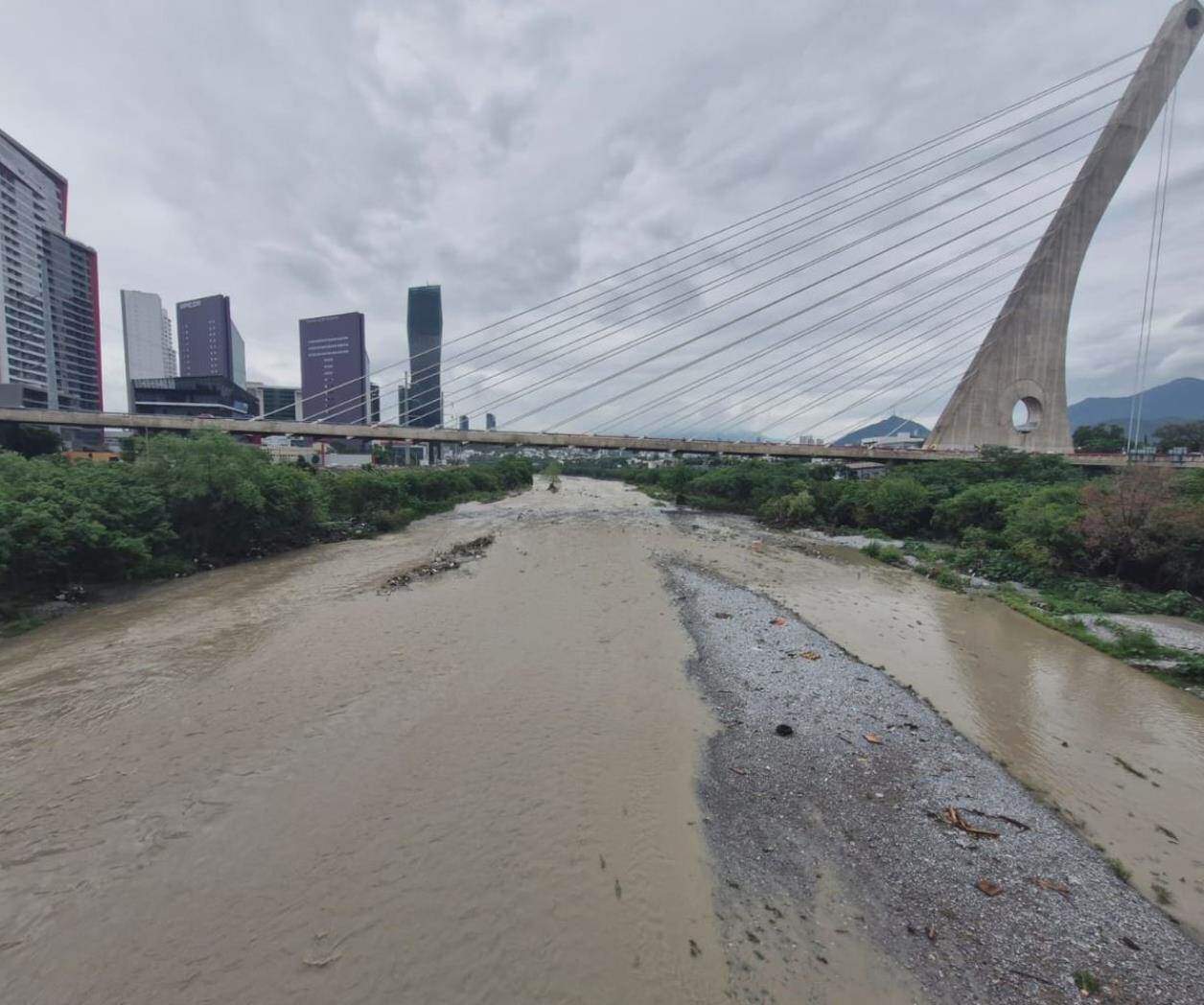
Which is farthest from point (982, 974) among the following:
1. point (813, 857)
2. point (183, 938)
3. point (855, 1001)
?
point (183, 938)

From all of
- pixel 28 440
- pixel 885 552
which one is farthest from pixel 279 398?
pixel 885 552

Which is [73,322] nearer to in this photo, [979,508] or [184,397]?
[184,397]

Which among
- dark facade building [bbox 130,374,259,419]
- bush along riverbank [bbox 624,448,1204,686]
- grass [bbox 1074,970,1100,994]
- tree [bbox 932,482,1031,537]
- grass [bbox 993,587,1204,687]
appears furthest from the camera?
dark facade building [bbox 130,374,259,419]

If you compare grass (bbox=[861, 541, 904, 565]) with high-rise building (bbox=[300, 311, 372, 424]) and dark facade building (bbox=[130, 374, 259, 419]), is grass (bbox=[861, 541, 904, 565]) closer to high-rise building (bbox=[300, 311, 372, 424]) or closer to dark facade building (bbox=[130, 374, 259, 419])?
dark facade building (bbox=[130, 374, 259, 419])

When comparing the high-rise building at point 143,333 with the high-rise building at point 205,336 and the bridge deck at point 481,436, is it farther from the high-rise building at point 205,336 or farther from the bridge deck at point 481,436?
the bridge deck at point 481,436

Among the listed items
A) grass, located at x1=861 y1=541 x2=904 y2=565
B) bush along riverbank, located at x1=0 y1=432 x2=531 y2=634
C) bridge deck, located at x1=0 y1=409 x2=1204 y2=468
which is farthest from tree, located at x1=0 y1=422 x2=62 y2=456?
grass, located at x1=861 y1=541 x2=904 y2=565

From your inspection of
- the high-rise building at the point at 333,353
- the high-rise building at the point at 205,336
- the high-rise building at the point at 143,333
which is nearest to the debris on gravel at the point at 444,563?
A: the high-rise building at the point at 333,353

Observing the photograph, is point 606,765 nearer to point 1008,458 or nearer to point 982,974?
point 982,974
